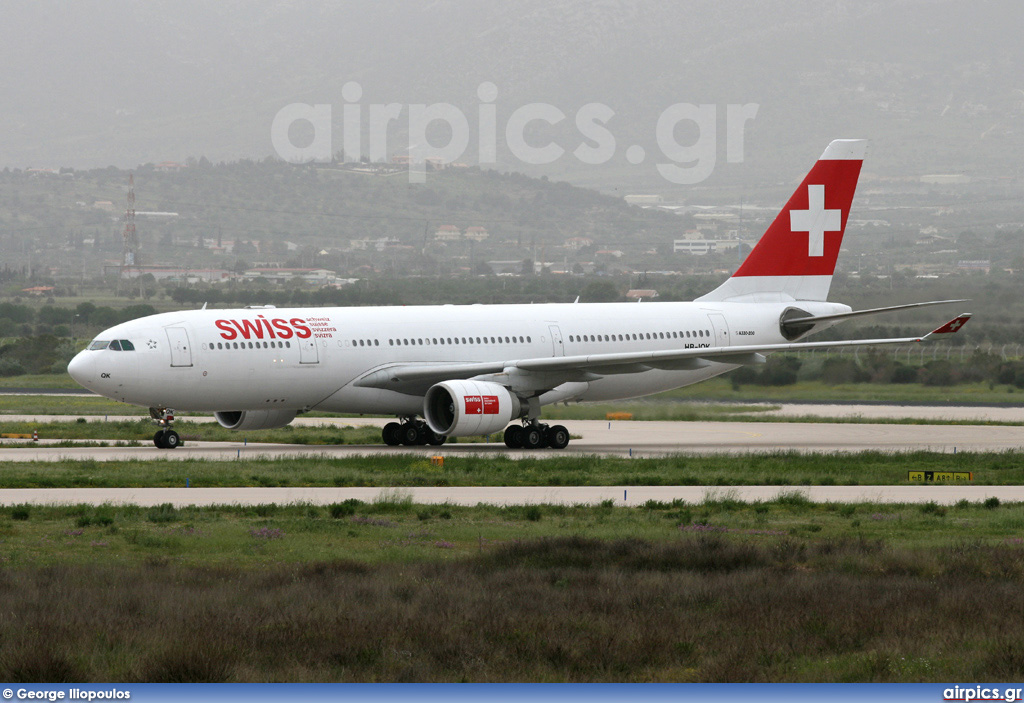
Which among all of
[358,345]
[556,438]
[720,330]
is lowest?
[556,438]

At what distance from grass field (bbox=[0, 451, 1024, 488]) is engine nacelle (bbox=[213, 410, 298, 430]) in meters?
5.12

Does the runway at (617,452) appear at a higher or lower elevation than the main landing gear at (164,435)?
lower

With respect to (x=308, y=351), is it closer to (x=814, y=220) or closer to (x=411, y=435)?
(x=411, y=435)

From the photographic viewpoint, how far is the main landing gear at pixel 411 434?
39031 mm

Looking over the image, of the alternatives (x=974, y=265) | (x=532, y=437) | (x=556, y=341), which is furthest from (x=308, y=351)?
(x=974, y=265)

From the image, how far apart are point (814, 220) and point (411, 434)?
626 inches

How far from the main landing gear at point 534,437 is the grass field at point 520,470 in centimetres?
394

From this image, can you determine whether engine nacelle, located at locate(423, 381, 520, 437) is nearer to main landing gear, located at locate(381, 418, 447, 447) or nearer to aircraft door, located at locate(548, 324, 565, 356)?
main landing gear, located at locate(381, 418, 447, 447)

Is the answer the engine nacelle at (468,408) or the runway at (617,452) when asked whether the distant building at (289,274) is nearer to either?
the runway at (617,452)

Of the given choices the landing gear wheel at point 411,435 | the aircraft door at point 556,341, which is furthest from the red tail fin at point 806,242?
the landing gear wheel at point 411,435

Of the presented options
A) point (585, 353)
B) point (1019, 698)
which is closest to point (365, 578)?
point (1019, 698)

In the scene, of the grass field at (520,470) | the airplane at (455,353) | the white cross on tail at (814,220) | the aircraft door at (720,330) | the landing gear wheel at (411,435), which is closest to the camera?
the grass field at (520,470)

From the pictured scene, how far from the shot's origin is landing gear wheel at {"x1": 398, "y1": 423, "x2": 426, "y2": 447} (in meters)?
39.0

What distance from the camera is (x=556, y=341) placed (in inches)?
1613
